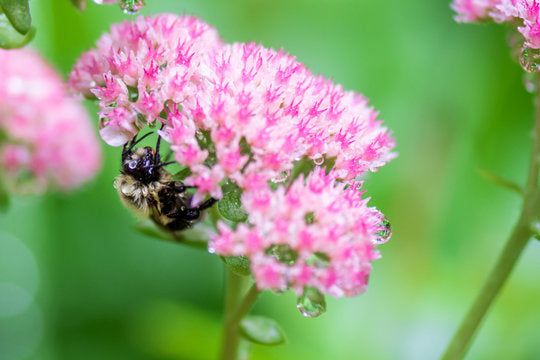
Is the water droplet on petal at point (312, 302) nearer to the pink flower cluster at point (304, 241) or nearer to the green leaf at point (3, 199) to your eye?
the pink flower cluster at point (304, 241)

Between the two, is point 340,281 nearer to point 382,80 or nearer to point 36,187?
point 36,187

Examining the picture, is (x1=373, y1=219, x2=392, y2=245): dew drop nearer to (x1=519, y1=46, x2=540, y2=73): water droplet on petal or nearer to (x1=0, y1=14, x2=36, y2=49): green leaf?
(x1=519, y1=46, x2=540, y2=73): water droplet on petal

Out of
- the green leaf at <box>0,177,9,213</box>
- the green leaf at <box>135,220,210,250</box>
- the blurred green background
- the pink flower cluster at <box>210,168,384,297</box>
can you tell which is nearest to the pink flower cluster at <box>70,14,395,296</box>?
the pink flower cluster at <box>210,168,384,297</box>

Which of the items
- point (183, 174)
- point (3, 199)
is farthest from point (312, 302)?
point (3, 199)

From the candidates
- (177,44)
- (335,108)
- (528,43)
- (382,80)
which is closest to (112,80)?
(177,44)

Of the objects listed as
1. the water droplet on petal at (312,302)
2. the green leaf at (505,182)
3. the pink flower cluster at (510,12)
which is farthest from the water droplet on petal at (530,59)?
the water droplet on petal at (312,302)

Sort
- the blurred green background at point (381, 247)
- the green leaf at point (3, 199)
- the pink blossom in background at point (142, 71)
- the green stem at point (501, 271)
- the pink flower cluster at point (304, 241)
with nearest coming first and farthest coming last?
the pink flower cluster at point (304, 241) < the pink blossom in background at point (142, 71) < the green stem at point (501, 271) < the green leaf at point (3, 199) < the blurred green background at point (381, 247)

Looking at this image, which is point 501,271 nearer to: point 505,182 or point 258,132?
point 505,182
